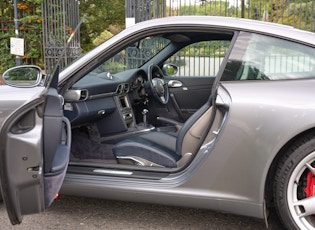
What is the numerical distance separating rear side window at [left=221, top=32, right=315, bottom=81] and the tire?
46 centimetres

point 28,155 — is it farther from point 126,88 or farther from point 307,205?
point 126,88

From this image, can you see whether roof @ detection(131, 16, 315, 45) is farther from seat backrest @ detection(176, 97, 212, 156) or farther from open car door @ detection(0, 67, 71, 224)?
open car door @ detection(0, 67, 71, 224)

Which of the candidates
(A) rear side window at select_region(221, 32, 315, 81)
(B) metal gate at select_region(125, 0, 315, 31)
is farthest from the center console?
(B) metal gate at select_region(125, 0, 315, 31)

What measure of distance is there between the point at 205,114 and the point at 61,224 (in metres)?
1.40

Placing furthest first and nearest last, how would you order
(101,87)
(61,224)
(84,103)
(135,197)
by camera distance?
(101,87) → (84,103) → (61,224) → (135,197)

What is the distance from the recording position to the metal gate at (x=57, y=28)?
942 centimetres

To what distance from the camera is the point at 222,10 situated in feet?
26.1

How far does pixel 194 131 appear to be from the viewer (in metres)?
2.88

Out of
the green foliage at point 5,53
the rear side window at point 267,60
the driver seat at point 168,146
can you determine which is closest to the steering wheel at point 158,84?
the driver seat at point 168,146

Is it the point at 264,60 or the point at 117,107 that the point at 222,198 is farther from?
the point at 117,107

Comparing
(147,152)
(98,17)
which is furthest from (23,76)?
(98,17)

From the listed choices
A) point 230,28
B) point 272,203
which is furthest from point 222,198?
point 230,28

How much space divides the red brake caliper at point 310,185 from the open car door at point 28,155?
1597 millimetres

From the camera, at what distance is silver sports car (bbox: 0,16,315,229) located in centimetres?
221
